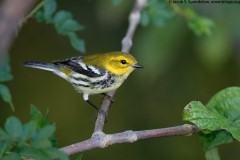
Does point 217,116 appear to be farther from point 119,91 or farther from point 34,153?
point 119,91

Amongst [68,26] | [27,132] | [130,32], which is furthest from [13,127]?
[130,32]

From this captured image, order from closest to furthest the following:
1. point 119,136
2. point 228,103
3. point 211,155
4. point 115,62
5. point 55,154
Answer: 1. point 55,154
2. point 119,136
3. point 228,103
4. point 211,155
5. point 115,62

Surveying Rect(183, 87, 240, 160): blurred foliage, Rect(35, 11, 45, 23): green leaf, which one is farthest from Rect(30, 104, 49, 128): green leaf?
Rect(35, 11, 45, 23): green leaf

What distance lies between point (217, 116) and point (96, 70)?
1.59 meters

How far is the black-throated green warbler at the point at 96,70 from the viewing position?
133 inches

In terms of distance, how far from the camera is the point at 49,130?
1326 mm

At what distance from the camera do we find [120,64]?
3.45m

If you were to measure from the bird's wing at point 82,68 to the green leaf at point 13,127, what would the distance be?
2.18 m

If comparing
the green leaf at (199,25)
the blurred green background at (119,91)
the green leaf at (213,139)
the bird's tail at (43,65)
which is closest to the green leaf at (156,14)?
the green leaf at (199,25)

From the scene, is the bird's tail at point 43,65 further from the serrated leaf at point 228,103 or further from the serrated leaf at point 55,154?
the serrated leaf at point 55,154

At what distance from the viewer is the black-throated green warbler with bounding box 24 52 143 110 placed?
11.1 ft

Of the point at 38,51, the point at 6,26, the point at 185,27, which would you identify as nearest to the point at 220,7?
the point at 185,27

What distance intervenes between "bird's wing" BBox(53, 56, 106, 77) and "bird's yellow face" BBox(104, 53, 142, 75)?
3.1 inches

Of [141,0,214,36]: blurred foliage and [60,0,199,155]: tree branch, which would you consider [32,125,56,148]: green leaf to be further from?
[141,0,214,36]: blurred foliage
